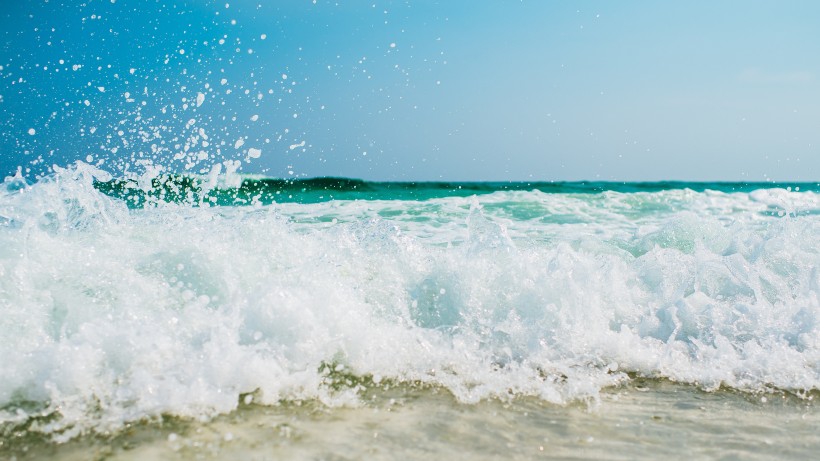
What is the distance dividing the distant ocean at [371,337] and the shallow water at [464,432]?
13 mm

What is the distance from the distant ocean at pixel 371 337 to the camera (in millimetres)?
2398

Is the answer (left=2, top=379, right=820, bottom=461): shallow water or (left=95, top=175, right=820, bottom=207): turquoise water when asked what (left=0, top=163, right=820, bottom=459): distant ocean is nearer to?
(left=2, top=379, right=820, bottom=461): shallow water

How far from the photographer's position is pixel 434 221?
314 inches

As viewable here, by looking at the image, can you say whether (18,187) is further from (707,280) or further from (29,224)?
(707,280)

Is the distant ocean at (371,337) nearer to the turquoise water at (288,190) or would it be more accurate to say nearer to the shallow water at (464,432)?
the shallow water at (464,432)

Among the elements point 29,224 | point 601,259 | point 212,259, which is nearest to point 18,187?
point 29,224

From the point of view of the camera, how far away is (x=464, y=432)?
2.37m

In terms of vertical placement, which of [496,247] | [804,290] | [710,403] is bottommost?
[710,403]

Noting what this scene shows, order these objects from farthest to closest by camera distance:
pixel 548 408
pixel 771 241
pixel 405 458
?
1. pixel 771 241
2. pixel 548 408
3. pixel 405 458

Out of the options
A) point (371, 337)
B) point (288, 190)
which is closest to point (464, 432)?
point (371, 337)

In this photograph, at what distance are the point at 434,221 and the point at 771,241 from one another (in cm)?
412

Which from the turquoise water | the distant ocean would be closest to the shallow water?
the distant ocean

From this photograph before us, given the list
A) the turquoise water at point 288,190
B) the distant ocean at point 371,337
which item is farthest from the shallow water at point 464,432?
the turquoise water at point 288,190

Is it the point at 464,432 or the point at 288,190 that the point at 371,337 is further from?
the point at 288,190
